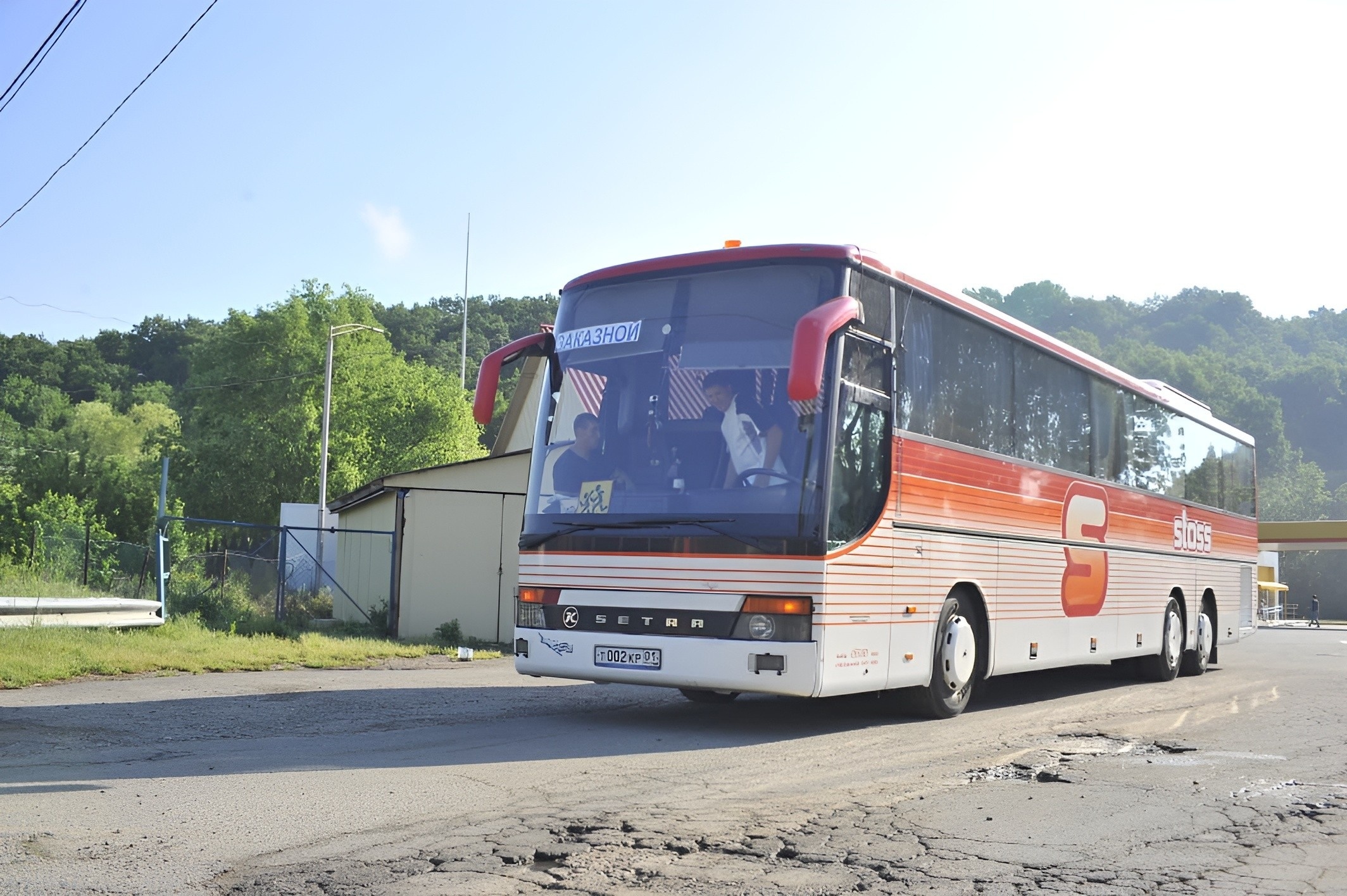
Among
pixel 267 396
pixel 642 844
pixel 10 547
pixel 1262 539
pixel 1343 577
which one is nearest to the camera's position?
pixel 642 844

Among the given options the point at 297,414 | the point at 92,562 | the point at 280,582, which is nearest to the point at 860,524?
the point at 280,582

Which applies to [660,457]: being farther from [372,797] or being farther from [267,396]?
[267,396]

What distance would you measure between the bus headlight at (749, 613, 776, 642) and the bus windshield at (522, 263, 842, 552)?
496mm

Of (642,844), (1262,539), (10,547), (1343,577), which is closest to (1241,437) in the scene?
(642,844)

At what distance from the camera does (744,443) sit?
29.7ft

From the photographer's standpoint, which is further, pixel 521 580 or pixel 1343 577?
pixel 1343 577

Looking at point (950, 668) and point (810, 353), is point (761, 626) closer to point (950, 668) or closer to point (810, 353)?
point (810, 353)

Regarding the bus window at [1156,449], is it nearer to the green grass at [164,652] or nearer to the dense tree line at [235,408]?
the green grass at [164,652]

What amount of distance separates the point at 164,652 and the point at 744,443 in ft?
29.7

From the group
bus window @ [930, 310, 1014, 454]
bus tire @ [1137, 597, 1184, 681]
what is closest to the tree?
bus tire @ [1137, 597, 1184, 681]

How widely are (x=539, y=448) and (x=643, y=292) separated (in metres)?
1.50

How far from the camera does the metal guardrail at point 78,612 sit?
14.8 metres

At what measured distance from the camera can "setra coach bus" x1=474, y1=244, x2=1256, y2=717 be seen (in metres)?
8.91

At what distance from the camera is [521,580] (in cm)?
995
